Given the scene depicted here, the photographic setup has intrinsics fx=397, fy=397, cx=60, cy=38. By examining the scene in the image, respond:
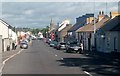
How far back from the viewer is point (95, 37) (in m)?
63.2

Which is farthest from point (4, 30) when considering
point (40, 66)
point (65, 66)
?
point (65, 66)

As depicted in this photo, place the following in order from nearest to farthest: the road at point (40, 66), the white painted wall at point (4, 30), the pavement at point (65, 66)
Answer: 1. the pavement at point (65, 66)
2. the road at point (40, 66)
3. the white painted wall at point (4, 30)

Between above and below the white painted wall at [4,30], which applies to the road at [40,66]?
below

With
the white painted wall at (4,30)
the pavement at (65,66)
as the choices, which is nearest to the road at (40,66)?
the pavement at (65,66)

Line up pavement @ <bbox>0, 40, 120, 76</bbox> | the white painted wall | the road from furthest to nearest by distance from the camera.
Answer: the white painted wall
the road
pavement @ <bbox>0, 40, 120, 76</bbox>

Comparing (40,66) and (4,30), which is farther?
(4,30)

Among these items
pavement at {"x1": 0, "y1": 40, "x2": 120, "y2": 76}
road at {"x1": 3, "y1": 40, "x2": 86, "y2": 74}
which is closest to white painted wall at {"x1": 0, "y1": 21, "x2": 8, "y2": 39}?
road at {"x1": 3, "y1": 40, "x2": 86, "y2": 74}

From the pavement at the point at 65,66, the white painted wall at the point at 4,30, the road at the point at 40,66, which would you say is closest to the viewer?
the pavement at the point at 65,66

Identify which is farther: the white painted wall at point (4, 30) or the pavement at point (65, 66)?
the white painted wall at point (4, 30)

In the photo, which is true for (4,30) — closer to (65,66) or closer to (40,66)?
(40,66)

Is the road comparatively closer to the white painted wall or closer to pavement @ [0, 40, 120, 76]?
pavement @ [0, 40, 120, 76]

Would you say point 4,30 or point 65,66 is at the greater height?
point 4,30

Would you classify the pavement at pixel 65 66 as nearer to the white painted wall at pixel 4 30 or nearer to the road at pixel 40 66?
the road at pixel 40 66

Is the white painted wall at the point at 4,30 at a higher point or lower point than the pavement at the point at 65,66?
higher
